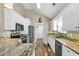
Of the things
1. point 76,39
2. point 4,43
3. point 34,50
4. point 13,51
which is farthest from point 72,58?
point 4,43

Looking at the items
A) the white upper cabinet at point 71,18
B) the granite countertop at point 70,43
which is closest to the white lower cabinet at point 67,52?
the granite countertop at point 70,43

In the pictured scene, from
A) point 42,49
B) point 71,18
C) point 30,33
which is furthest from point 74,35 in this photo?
point 30,33

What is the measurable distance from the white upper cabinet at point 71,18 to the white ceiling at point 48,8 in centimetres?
13

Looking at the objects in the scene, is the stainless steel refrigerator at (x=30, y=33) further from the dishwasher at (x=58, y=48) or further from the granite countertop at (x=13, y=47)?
the dishwasher at (x=58, y=48)

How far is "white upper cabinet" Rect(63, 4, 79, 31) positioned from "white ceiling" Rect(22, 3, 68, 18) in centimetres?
13

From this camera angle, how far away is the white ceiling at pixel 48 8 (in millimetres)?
2010

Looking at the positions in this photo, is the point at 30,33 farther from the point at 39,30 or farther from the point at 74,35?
the point at 74,35

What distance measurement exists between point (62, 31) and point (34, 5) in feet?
2.08

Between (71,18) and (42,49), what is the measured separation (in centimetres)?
73

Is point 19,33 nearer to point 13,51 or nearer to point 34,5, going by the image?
point 13,51

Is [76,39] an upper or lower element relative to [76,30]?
lower

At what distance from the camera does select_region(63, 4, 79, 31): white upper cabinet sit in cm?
203

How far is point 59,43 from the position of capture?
215 centimetres

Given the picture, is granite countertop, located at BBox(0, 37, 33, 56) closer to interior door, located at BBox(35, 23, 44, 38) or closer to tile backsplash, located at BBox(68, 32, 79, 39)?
interior door, located at BBox(35, 23, 44, 38)
